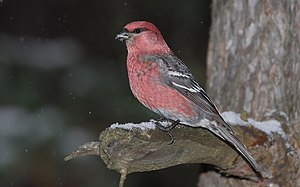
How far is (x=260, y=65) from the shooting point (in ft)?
17.4

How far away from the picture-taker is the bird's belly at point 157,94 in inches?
194

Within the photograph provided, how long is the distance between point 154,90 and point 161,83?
0.27 feet

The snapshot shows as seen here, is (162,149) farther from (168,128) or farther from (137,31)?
(137,31)

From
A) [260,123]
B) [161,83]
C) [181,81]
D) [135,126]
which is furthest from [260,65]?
[135,126]

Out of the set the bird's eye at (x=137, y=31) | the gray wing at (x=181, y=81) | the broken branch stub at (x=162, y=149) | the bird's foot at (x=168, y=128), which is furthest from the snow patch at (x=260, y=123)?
the bird's eye at (x=137, y=31)

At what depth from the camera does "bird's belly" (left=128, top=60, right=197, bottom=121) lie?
4.92m

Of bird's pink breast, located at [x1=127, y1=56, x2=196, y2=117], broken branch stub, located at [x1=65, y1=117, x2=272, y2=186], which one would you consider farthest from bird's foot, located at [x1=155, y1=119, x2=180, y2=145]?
bird's pink breast, located at [x1=127, y1=56, x2=196, y2=117]

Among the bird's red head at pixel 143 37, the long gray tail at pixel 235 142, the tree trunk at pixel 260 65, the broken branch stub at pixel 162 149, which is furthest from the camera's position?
the tree trunk at pixel 260 65

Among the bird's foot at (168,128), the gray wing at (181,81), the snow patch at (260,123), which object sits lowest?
the snow patch at (260,123)

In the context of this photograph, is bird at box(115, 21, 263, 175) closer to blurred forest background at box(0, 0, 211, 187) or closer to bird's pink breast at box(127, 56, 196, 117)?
bird's pink breast at box(127, 56, 196, 117)

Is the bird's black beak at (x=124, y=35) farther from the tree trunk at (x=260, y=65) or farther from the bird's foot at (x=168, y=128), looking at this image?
the tree trunk at (x=260, y=65)

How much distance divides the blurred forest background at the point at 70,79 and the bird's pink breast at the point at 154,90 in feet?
8.10

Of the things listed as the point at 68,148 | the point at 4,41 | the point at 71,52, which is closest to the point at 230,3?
the point at 68,148

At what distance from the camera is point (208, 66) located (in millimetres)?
5738
